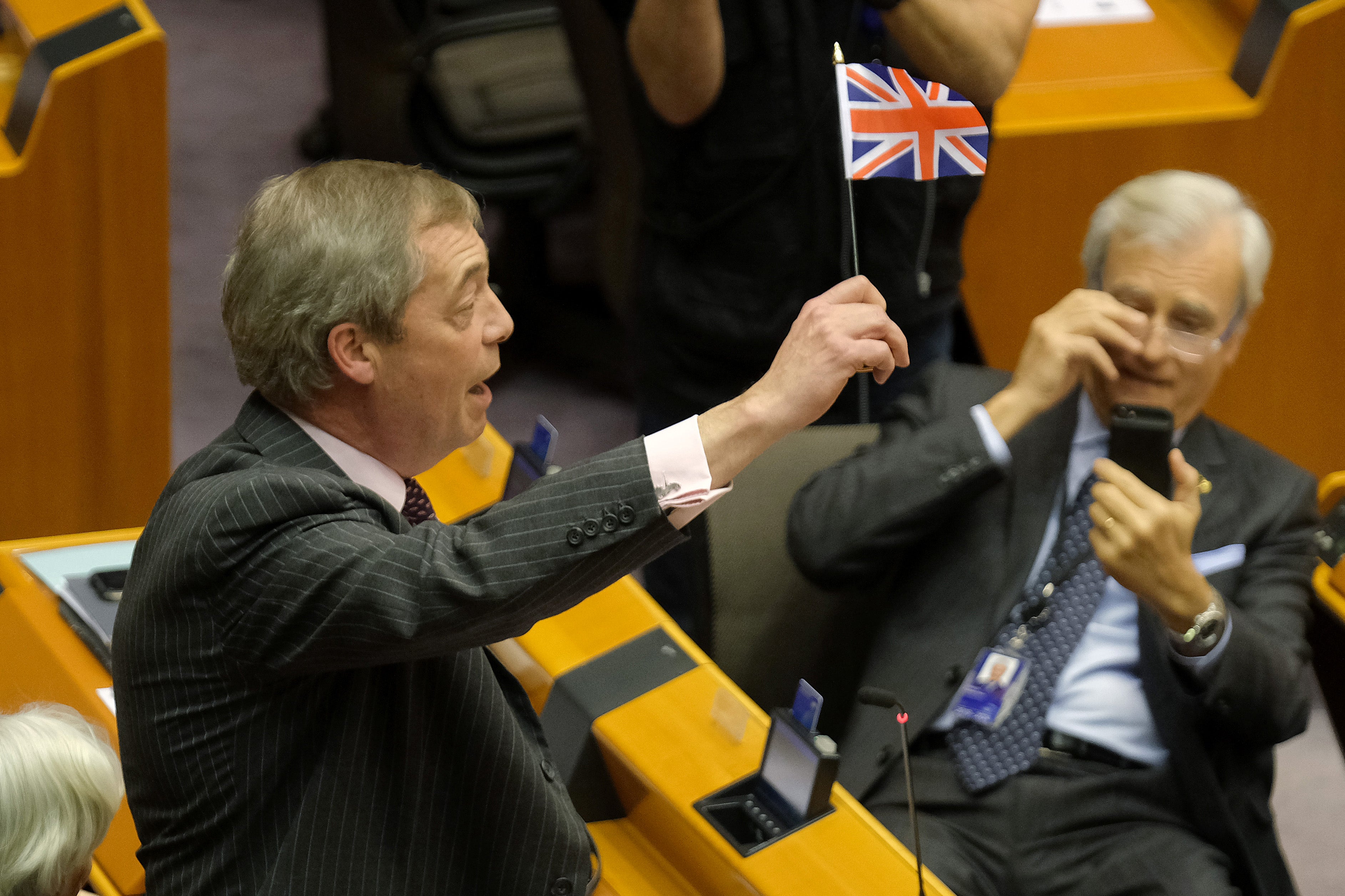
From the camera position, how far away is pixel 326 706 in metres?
1.34

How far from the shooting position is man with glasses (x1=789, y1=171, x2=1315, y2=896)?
6.30ft

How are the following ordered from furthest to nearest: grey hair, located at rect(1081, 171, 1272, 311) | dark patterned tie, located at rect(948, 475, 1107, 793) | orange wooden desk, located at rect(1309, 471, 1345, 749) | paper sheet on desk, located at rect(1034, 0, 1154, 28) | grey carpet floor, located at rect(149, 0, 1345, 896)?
1. paper sheet on desk, located at rect(1034, 0, 1154, 28)
2. grey carpet floor, located at rect(149, 0, 1345, 896)
3. orange wooden desk, located at rect(1309, 471, 1345, 749)
4. grey hair, located at rect(1081, 171, 1272, 311)
5. dark patterned tie, located at rect(948, 475, 1107, 793)

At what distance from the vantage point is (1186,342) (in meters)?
2.10

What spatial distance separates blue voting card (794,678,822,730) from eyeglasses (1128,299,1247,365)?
79 centimetres

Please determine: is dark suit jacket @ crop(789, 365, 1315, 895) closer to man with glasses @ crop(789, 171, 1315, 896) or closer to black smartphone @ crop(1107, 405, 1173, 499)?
man with glasses @ crop(789, 171, 1315, 896)

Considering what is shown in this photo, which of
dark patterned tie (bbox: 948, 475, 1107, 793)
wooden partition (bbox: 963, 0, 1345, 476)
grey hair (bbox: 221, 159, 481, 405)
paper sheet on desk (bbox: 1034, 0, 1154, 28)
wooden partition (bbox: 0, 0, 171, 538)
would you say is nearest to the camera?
grey hair (bbox: 221, 159, 481, 405)

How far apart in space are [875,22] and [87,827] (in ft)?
5.06

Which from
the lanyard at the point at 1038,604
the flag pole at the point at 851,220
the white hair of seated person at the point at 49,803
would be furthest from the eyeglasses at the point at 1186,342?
the white hair of seated person at the point at 49,803

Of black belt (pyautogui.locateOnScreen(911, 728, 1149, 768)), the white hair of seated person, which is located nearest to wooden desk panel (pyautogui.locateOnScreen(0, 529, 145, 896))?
the white hair of seated person

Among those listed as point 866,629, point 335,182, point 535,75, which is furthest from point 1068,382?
point 535,75

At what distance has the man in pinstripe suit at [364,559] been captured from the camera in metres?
1.22

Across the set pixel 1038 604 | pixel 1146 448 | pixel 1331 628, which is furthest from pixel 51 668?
pixel 1331 628

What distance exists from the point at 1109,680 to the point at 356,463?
3.66ft

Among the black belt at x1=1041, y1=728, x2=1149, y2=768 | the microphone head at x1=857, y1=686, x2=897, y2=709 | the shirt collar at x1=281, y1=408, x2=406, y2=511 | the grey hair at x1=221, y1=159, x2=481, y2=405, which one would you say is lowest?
the black belt at x1=1041, y1=728, x2=1149, y2=768
